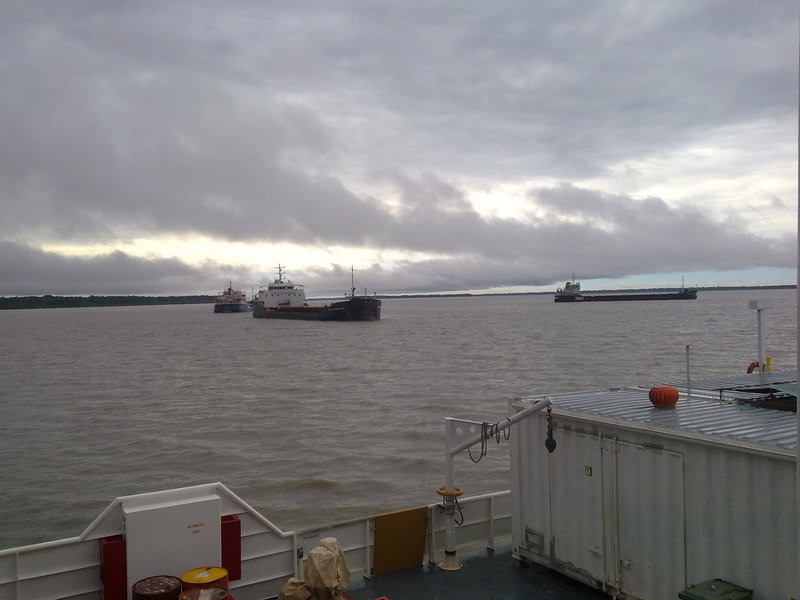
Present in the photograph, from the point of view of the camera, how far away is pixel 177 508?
24.6 ft

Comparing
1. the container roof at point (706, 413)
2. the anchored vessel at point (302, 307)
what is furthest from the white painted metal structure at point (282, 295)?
the container roof at point (706, 413)

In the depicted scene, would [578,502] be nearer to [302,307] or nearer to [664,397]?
[664,397]

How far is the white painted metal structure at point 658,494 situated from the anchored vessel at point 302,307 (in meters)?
109

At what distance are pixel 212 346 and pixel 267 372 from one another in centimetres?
2996

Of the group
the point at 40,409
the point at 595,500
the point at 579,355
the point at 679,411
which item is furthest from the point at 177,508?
the point at 579,355

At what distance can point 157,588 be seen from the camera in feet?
22.9

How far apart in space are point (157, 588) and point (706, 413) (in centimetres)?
635

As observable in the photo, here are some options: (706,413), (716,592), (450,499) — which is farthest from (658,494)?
(450,499)

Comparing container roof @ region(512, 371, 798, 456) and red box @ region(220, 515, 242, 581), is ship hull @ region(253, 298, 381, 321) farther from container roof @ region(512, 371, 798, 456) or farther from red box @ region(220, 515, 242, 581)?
red box @ region(220, 515, 242, 581)

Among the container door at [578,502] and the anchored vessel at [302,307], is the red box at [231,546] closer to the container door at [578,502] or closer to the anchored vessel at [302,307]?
the container door at [578,502]

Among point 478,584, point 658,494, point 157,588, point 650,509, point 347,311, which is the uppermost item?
point 347,311

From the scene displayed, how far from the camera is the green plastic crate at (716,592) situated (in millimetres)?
6105

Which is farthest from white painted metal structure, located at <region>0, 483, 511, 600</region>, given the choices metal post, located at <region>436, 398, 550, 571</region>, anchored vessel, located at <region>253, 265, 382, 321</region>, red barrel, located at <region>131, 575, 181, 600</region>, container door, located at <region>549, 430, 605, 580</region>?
anchored vessel, located at <region>253, 265, 382, 321</region>

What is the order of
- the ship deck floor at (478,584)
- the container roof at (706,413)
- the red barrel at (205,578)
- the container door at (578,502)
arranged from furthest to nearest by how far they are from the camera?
the ship deck floor at (478,584)
the container door at (578,502)
the red barrel at (205,578)
the container roof at (706,413)
